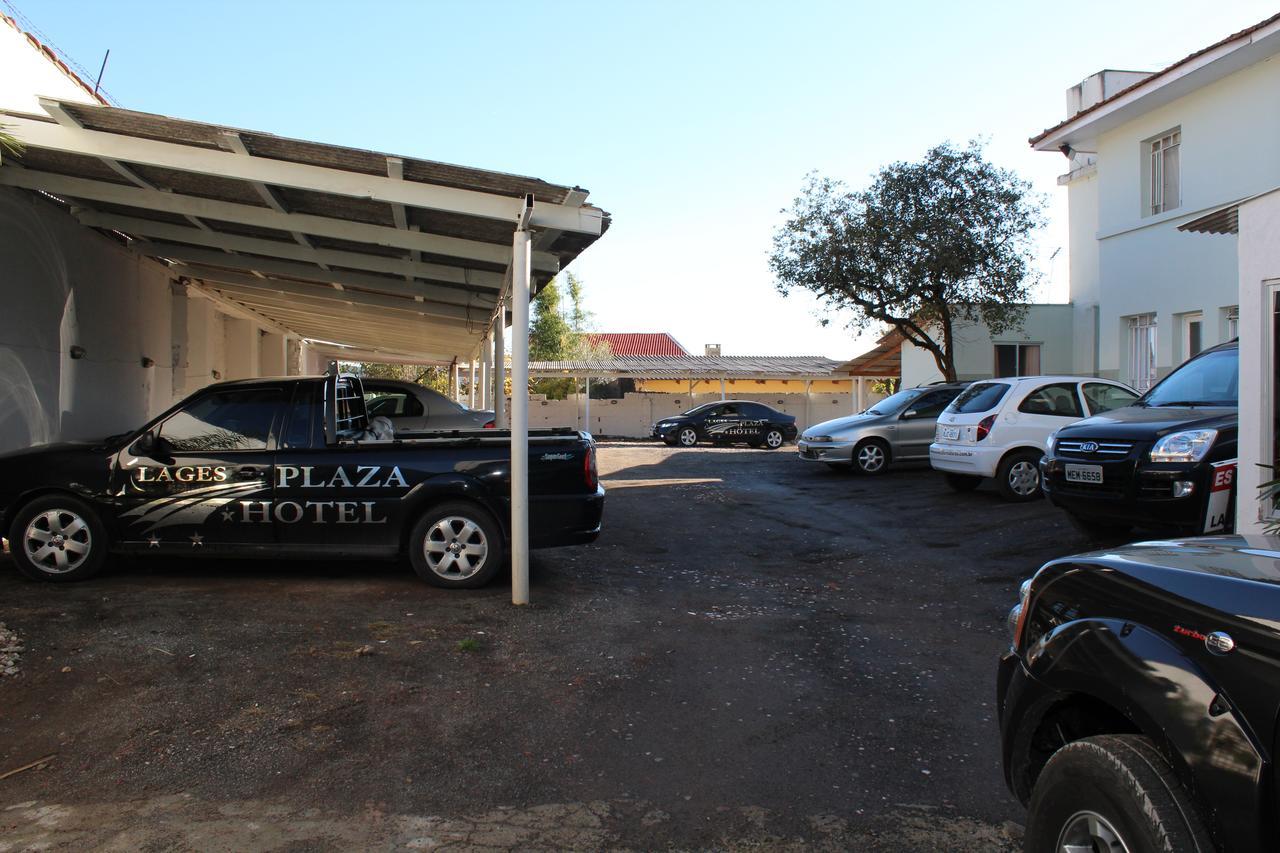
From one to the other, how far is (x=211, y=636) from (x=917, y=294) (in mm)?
15371

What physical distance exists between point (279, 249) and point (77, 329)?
218 centimetres

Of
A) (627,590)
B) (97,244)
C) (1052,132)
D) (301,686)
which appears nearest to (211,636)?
(301,686)

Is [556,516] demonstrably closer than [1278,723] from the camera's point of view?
No

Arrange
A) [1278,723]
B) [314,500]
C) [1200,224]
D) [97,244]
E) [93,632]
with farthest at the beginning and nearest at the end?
[97,244] < [1200,224] < [314,500] < [93,632] < [1278,723]

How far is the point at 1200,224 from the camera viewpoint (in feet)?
29.9

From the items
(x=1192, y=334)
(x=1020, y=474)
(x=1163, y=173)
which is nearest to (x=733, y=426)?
(x=1163, y=173)

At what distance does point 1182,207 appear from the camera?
49.7 feet

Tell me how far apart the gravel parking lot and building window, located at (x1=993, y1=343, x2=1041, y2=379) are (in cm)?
1316

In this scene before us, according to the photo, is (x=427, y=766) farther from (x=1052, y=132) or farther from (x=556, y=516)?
(x=1052, y=132)

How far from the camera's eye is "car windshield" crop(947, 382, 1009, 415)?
12.8 m

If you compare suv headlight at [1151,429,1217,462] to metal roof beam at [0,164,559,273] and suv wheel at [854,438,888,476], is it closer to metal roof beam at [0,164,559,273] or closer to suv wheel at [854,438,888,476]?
metal roof beam at [0,164,559,273]

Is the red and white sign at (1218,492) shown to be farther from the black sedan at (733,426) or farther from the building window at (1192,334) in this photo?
the black sedan at (733,426)

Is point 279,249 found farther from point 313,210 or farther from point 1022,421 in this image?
point 1022,421

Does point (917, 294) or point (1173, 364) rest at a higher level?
point (917, 294)
